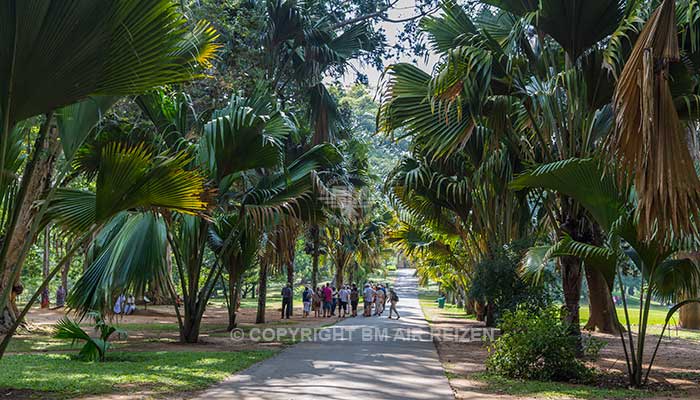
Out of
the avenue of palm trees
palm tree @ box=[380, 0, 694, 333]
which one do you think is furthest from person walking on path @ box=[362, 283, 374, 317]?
palm tree @ box=[380, 0, 694, 333]

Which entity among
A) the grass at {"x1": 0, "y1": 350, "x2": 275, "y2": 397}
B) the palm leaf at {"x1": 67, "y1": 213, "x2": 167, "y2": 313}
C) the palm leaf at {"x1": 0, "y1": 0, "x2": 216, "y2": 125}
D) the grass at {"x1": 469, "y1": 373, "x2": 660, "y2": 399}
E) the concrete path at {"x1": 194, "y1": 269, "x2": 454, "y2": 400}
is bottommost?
the grass at {"x1": 469, "y1": 373, "x2": 660, "y2": 399}

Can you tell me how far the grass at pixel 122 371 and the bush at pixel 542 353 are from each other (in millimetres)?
4218

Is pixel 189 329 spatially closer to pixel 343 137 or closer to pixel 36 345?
pixel 36 345

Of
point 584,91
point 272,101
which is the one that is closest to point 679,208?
point 584,91

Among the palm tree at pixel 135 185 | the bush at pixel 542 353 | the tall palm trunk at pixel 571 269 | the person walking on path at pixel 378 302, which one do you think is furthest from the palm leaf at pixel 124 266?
the person walking on path at pixel 378 302

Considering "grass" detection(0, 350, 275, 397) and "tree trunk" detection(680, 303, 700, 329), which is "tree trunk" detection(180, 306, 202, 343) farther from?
"tree trunk" detection(680, 303, 700, 329)

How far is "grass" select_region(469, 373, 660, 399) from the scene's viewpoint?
8500 millimetres

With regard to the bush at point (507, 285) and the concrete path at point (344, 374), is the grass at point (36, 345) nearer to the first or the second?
the concrete path at point (344, 374)

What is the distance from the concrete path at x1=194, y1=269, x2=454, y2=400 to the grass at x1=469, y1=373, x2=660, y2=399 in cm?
77

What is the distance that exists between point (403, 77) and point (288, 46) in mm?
9726

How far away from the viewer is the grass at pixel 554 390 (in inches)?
335

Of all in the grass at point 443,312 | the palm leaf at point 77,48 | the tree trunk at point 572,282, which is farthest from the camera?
the grass at point 443,312

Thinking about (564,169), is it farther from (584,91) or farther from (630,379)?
(630,379)

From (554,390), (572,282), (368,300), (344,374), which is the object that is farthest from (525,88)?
(368,300)
